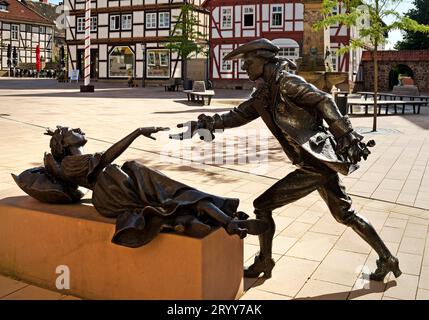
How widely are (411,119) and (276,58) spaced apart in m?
15.8

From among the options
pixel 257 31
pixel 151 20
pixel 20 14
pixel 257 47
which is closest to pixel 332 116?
pixel 257 47

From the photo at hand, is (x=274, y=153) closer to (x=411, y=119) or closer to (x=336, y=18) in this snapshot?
(x=336, y=18)

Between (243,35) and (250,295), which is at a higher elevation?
(243,35)

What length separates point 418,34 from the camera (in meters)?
43.0

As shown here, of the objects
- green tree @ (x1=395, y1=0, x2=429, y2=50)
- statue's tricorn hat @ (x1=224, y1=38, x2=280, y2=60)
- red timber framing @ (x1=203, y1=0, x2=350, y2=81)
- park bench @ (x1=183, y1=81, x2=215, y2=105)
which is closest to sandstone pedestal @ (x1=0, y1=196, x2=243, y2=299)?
statue's tricorn hat @ (x1=224, y1=38, x2=280, y2=60)

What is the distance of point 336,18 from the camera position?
43.7 feet

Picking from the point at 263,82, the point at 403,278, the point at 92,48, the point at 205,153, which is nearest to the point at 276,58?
the point at 263,82

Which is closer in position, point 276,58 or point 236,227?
point 236,227

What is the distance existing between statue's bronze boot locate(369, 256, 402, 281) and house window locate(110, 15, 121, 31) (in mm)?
41914

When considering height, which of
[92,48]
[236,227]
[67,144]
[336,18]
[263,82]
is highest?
[92,48]

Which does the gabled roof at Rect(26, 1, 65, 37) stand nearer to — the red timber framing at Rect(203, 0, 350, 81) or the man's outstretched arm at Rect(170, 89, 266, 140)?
the red timber framing at Rect(203, 0, 350, 81)

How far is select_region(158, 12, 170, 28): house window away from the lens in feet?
132

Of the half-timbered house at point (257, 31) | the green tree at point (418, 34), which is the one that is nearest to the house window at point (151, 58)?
the half-timbered house at point (257, 31)
